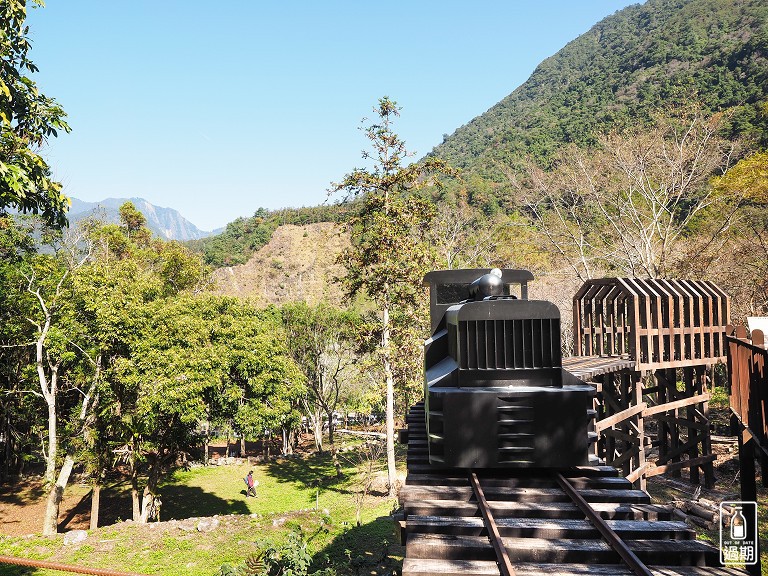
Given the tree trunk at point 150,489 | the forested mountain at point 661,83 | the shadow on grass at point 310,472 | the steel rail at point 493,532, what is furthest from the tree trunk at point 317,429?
the steel rail at point 493,532

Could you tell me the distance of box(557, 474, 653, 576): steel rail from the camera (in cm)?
334

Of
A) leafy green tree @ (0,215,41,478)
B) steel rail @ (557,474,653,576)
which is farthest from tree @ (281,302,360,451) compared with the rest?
steel rail @ (557,474,653,576)

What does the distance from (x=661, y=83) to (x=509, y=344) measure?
65.5m

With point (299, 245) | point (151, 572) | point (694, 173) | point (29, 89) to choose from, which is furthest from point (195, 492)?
point (299, 245)

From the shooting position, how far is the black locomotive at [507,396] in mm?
5215

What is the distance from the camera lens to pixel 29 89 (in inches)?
277

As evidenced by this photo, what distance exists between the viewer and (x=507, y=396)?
208 inches

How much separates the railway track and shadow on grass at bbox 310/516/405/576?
174 inches

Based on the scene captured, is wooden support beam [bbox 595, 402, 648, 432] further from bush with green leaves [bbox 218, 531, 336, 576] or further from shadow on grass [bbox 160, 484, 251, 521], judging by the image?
shadow on grass [bbox 160, 484, 251, 521]

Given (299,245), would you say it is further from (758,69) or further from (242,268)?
(758,69)

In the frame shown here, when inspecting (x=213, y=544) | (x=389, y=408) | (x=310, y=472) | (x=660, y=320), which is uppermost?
(x=660, y=320)

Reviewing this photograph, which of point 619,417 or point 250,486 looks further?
point 250,486

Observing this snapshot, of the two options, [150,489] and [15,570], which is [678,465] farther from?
[150,489]

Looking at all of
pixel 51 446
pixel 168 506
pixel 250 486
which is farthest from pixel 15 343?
pixel 250 486
